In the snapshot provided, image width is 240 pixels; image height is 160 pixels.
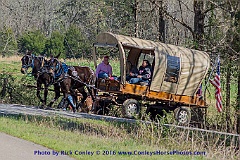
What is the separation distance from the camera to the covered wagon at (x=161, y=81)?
60.5ft

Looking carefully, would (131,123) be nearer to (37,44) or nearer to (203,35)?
(203,35)

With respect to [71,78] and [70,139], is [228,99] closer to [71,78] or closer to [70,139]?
[71,78]

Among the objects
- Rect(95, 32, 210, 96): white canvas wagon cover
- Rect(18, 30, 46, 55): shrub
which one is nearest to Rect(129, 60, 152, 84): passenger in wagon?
Rect(95, 32, 210, 96): white canvas wagon cover

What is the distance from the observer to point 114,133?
14.9 m

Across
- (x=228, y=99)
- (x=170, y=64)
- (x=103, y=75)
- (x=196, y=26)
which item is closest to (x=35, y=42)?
(x=196, y=26)

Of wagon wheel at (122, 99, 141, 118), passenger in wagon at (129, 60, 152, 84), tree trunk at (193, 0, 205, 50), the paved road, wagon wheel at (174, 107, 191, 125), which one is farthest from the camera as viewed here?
tree trunk at (193, 0, 205, 50)

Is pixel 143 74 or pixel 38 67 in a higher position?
pixel 38 67

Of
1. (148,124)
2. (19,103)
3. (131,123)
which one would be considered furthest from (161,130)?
(19,103)

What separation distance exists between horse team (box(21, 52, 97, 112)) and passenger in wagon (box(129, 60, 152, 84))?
186 centimetres

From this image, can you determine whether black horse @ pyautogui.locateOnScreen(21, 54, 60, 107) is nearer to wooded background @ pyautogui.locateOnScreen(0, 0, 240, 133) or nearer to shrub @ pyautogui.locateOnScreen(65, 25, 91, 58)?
wooded background @ pyautogui.locateOnScreen(0, 0, 240, 133)

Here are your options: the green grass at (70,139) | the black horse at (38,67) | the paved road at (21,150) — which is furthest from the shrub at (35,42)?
the paved road at (21,150)

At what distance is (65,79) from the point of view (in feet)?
67.7

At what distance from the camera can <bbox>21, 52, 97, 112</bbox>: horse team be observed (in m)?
20.2

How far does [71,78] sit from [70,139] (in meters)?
8.32
